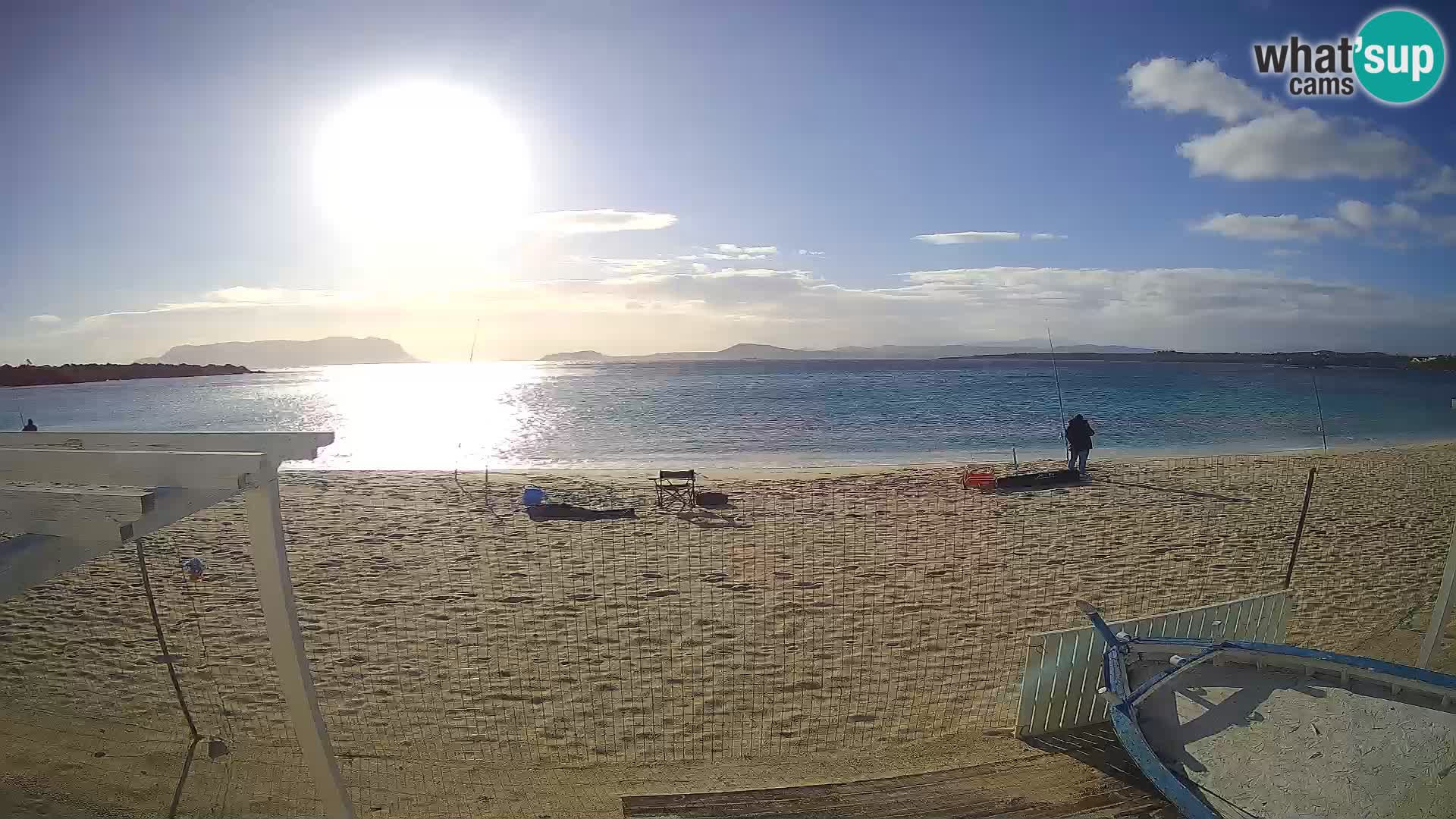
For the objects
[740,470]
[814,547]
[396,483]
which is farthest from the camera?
[740,470]

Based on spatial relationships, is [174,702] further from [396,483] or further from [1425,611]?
[396,483]

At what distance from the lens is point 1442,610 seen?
5.54 m

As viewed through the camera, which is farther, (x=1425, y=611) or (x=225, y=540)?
(x=225, y=540)

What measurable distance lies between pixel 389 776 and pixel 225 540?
7851 mm

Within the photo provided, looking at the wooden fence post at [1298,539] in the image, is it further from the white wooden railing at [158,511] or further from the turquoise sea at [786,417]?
the turquoise sea at [786,417]

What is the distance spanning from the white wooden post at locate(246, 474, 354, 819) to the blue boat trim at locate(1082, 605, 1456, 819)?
11.6 feet

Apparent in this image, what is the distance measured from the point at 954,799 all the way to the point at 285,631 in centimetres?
332

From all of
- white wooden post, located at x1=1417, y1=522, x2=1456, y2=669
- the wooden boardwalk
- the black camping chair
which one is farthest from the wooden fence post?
the black camping chair

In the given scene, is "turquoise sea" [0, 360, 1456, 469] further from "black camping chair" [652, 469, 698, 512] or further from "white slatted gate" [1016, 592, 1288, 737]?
"white slatted gate" [1016, 592, 1288, 737]

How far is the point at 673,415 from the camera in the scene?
1763 inches

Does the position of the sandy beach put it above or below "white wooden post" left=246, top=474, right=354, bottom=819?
below

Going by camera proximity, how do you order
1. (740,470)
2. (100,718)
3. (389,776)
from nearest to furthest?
1. (389,776)
2. (100,718)
3. (740,470)

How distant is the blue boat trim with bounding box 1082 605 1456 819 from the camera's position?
12.1 ft

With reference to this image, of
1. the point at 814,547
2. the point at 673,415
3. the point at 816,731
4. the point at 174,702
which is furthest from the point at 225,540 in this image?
the point at 673,415
